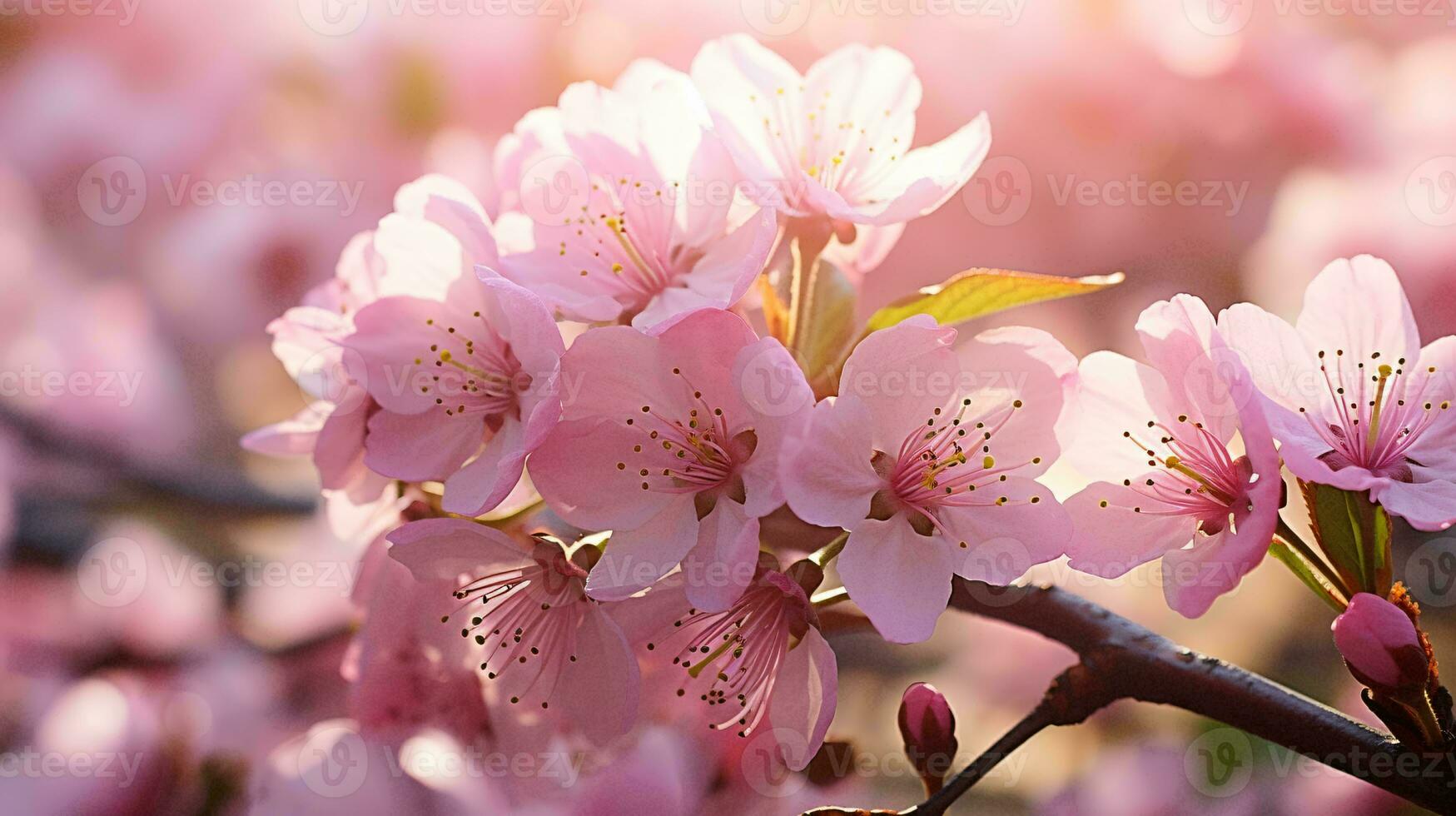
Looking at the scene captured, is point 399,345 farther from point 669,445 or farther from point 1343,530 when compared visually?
point 1343,530

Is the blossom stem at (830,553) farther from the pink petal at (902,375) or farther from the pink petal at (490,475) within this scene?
the pink petal at (490,475)

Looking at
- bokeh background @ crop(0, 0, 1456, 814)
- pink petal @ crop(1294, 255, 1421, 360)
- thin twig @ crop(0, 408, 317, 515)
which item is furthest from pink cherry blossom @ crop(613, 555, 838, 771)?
thin twig @ crop(0, 408, 317, 515)

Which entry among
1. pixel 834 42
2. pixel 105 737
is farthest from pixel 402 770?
pixel 834 42

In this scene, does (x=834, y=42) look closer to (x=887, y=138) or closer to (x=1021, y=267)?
(x=1021, y=267)

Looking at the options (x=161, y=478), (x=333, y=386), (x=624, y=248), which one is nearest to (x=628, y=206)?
(x=624, y=248)

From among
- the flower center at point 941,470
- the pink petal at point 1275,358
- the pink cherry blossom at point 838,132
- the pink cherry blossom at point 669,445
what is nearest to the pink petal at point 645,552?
the pink cherry blossom at point 669,445
